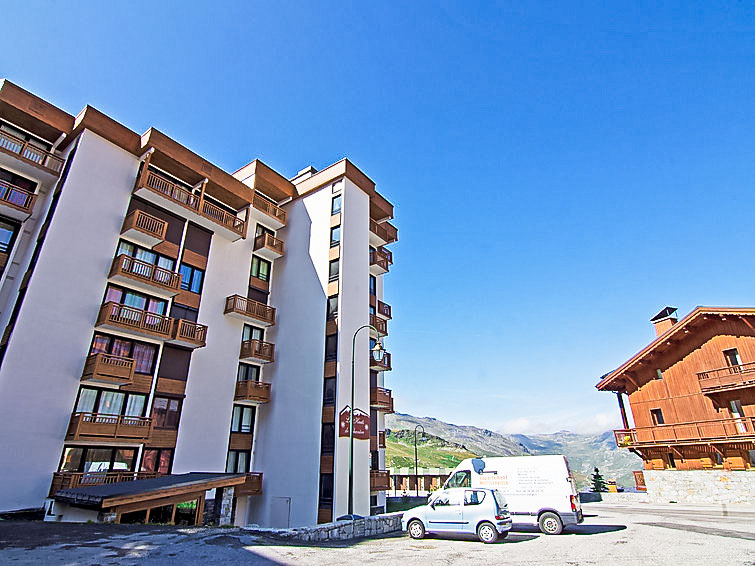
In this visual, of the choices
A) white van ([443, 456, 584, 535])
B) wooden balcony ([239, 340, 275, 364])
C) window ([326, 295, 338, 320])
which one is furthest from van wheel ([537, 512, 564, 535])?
wooden balcony ([239, 340, 275, 364])

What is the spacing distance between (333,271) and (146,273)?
11.0 meters

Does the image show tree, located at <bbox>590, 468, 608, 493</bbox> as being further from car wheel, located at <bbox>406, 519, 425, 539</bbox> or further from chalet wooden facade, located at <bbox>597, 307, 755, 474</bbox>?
car wheel, located at <bbox>406, 519, 425, 539</bbox>

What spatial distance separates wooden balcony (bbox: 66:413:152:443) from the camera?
1894 centimetres

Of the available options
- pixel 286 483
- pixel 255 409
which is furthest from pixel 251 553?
pixel 255 409

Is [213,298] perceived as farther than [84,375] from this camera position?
Yes

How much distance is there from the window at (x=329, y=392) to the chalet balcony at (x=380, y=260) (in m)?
10.4

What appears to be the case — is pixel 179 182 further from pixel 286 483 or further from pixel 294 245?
pixel 286 483

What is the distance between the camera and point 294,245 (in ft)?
101

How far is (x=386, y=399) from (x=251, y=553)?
1944 centimetres

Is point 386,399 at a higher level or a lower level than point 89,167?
lower

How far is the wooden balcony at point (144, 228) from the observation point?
74.6ft

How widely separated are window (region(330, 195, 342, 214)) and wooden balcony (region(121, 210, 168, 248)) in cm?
1077

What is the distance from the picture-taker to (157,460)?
21.9 m

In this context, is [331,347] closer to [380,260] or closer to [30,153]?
[380,260]
